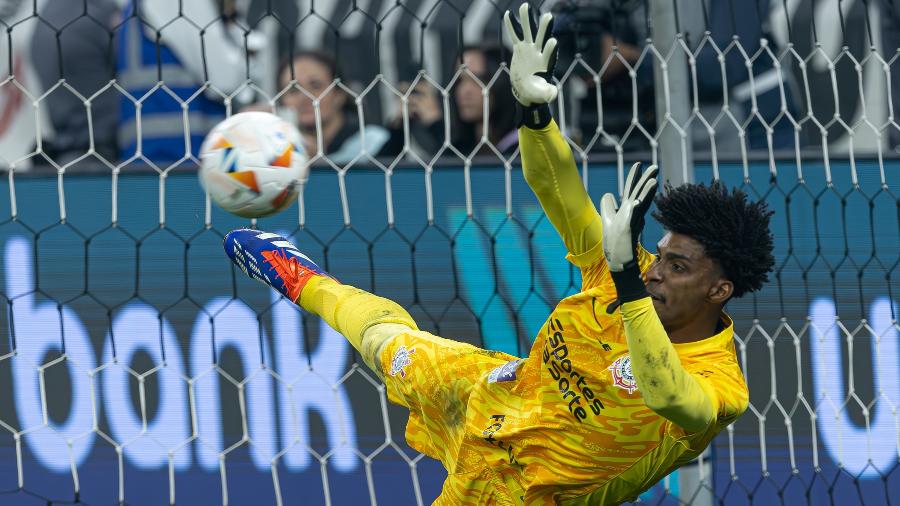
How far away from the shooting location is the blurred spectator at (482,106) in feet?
13.5

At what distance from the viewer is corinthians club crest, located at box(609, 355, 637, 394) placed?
2.86 meters

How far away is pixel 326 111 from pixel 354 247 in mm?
565

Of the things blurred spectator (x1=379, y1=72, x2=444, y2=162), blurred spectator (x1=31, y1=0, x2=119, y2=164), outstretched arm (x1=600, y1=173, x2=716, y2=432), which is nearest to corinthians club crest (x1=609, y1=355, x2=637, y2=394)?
outstretched arm (x1=600, y1=173, x2=716, y2=432)

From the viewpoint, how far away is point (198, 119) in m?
4.07

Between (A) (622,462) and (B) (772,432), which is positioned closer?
(A) (622,462)

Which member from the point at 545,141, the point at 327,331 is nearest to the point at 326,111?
the point at 327,331

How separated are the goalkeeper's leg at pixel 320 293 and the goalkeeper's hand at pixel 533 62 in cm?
85

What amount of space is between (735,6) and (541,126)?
1.59 metres

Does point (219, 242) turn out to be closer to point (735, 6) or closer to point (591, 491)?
point (591, 491)

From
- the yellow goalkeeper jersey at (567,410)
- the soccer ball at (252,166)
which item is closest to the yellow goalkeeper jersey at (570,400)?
the yellow goalkeeper jersey at (567,410)

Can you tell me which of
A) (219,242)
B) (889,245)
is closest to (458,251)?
(219,242)

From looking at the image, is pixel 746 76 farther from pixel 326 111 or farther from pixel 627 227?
pixel 627 227

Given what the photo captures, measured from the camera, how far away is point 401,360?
3.28 metres

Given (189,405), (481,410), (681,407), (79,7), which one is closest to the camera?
(681,407)
